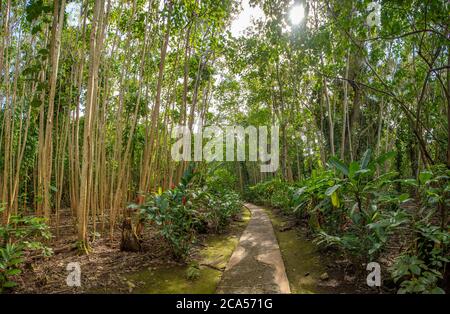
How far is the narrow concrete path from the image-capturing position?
2695 mm

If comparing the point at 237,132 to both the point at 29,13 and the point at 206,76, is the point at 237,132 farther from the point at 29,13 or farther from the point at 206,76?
the point at 29,13

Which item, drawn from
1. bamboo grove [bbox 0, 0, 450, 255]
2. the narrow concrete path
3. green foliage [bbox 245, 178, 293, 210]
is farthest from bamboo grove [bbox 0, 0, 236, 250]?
green foliage [bbox 245, 178, 293, 210]

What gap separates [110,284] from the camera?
271 centimetres

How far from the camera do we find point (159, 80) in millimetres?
4363

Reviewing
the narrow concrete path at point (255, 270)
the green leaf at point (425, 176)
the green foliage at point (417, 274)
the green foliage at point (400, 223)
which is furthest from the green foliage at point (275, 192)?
the green foliage at point (417, 274)

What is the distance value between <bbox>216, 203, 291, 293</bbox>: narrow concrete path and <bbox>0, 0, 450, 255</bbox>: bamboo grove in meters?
1.90

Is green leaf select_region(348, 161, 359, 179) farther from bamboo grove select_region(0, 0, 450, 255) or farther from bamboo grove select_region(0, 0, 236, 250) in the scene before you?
bamboo grove select_region(0, 0, 236, 250)

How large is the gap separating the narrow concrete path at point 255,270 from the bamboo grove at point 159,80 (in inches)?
74.6

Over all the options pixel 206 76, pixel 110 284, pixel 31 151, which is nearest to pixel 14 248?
pixel 110 284

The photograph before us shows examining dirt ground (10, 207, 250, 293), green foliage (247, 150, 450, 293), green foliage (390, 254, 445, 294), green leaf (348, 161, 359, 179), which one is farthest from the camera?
green leaf (348, 161, 359, 179)

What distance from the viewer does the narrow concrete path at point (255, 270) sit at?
270 cm

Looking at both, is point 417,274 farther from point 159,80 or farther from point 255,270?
point 159,80

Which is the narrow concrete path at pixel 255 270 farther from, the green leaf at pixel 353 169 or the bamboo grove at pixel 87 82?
the bamboo grove at pixel 87 82
